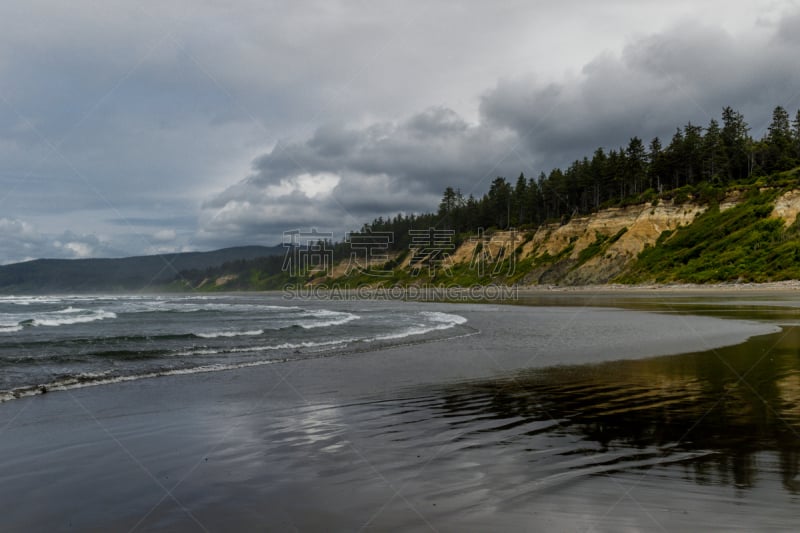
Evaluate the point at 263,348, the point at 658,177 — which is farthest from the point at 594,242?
the point at 263,348

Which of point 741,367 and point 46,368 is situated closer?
point 741,367

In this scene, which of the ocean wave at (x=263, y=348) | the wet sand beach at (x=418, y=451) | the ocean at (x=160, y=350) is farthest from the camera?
the ocean wave at (x=263, y=348)

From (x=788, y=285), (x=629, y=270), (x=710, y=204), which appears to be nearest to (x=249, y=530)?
(x=788, y=285)

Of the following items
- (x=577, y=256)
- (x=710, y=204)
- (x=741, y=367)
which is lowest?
(x=741, y=367)

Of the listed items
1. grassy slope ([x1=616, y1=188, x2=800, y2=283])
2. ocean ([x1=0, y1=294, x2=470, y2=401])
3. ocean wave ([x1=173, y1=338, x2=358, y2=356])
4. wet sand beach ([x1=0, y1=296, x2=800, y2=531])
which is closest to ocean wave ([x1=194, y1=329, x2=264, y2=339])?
ocean ([x1=0, y1=294, x2=470, y2=401])

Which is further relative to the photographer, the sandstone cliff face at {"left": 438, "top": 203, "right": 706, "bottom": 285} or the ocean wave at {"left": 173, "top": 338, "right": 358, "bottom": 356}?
the sandstone cliff face at {"left": 438, "top": 203, "right": 706, "bottom": 285}

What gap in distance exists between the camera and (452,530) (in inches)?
169

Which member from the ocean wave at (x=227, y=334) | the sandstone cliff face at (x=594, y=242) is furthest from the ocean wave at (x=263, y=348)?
the sandstone cliff face at (x=594, y=242)

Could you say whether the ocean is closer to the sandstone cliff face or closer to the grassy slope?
the grassy slope

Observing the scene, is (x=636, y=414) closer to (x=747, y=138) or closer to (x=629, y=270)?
(x=629, y=270)

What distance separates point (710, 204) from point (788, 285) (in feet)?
111

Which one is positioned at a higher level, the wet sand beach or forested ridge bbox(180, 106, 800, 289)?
forested ridge bbox(180, 106, 800, 289)

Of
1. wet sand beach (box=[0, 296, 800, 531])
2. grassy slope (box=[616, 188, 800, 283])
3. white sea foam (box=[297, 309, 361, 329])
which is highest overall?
grassy slope (box=[616, 188, 800, 283])

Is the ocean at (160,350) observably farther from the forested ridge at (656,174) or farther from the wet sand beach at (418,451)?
the forested ridge at (656,174)
